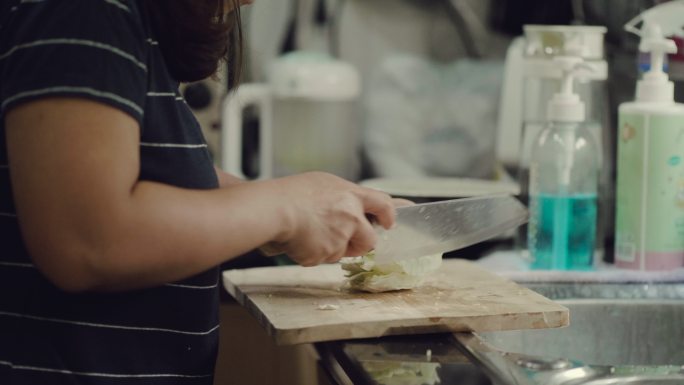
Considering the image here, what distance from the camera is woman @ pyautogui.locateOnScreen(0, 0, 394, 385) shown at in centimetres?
77

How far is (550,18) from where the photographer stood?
2234 millimetres

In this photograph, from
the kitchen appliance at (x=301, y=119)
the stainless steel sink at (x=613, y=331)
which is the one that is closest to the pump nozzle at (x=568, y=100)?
the stainless steel sink at (x=613, y=331)

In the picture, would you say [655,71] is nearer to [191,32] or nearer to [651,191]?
[651,191]

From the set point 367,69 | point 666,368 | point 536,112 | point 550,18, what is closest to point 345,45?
point 367,69

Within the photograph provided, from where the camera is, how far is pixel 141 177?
34.1 inches

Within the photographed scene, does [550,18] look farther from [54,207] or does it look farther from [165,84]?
[54,207]

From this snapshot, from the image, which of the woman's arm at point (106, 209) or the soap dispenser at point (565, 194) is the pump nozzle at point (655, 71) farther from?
the woman's arm at point (106, 209)

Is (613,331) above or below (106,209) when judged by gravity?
below

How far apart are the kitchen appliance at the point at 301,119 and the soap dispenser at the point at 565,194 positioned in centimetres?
94

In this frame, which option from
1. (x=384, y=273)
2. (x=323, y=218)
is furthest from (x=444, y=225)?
(x=323, y=218)

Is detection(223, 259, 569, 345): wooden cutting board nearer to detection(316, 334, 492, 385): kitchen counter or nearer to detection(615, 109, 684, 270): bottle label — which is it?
detection(316, 334, 492, 385): kitchen counter

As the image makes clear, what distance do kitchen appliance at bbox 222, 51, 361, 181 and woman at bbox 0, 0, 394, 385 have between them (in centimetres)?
129

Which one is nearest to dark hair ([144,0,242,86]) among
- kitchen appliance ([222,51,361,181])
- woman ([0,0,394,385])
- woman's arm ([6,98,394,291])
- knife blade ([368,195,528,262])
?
woman ([0,0,394,385])

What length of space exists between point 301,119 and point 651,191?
123 cm
